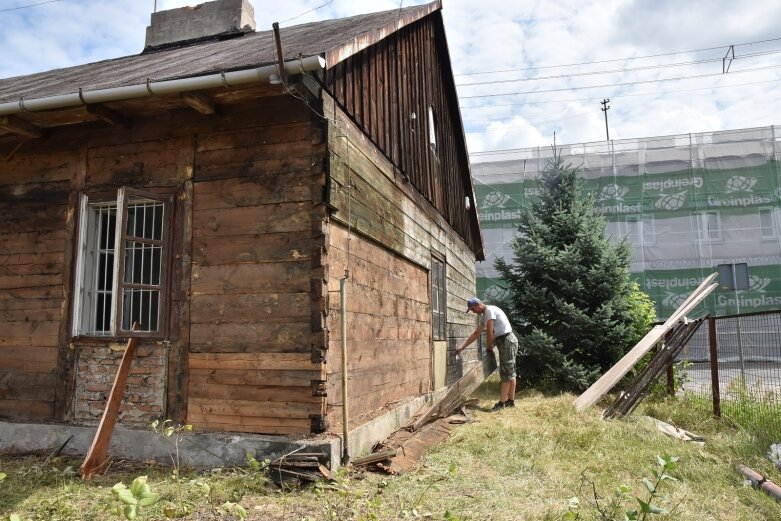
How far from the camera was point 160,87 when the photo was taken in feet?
15.9

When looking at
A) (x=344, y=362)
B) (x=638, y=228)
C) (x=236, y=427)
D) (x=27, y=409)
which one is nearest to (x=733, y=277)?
(x=344, y=362)

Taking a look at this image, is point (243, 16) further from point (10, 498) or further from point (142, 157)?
point (10, 498)

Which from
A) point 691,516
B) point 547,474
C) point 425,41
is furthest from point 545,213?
point 691,516

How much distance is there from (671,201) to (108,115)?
2393 centimetres

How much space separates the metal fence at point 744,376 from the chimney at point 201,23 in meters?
9.02

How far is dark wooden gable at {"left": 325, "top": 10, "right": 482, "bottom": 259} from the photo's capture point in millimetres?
6816

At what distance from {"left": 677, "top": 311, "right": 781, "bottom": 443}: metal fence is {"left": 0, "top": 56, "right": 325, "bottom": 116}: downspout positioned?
545 cm

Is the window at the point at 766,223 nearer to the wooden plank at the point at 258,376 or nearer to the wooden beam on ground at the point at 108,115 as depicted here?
the wooden plank at the point at 258,376

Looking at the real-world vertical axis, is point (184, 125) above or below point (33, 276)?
above

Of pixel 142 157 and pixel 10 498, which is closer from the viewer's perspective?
pixel 10 498

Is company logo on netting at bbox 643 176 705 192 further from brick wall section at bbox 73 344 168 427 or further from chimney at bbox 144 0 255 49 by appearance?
brick wall section at bbox 73 344 168 427

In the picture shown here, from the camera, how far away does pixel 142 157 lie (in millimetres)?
5898

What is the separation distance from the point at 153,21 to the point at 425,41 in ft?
16.9

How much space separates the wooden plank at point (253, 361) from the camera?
202 inches
